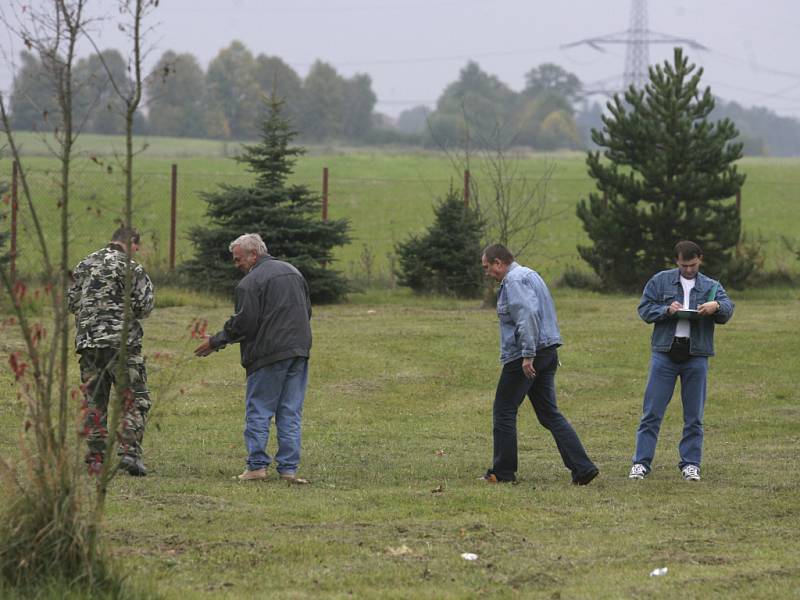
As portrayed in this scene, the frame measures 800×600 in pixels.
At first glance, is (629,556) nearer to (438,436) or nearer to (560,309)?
(438,436)

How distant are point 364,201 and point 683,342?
1357 inches

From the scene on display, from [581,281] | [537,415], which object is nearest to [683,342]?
[537,415]

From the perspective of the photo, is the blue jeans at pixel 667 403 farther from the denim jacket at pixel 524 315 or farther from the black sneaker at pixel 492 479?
the black sneaker at pixel 492 479

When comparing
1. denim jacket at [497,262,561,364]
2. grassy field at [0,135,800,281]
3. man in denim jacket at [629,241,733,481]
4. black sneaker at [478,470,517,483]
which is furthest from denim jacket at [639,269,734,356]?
grassy field at [0,135,800,281]

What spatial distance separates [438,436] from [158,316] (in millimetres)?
8508

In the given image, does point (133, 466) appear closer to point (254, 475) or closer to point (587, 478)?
point (254, 475)

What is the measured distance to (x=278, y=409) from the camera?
10047mm

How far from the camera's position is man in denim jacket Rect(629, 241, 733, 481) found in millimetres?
10125

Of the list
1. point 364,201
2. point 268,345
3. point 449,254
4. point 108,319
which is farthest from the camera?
point 364,201

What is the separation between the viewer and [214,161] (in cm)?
5147

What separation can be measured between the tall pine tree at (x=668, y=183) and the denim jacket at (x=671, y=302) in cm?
1420

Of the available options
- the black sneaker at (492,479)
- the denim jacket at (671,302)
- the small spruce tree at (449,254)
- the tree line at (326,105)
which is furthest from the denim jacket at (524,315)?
the tree line at (326,105)

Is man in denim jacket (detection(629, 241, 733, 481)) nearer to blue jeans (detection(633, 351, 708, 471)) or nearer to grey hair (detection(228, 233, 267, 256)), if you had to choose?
blue jeans (detection(633, 351, 708, 471))

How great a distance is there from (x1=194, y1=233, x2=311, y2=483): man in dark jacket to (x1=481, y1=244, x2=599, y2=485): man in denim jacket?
150 cm
